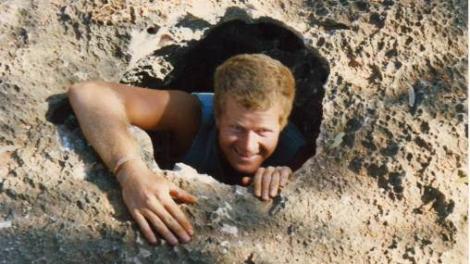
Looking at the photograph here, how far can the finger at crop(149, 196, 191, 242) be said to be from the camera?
1.92m

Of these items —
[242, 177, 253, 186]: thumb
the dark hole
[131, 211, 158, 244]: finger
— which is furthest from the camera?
the dark hole

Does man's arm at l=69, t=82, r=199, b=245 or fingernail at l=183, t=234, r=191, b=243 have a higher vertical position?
man's arm at l=69, t=82, r=199, b=245

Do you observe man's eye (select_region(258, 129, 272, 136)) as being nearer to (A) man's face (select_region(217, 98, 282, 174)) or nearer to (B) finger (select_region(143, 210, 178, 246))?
(A) man's face (select_region(217, 98, 282, 174))

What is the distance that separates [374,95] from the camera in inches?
88.3

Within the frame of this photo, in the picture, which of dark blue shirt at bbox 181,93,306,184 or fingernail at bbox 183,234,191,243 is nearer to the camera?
fingernail at bbox 183,234,191,243

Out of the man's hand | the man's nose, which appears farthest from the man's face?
the man's hand

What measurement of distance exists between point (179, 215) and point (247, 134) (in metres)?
0.39

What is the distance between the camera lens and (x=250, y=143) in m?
2.23

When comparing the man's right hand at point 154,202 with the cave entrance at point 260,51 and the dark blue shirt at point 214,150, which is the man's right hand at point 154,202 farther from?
the cave entrance at point 260,51

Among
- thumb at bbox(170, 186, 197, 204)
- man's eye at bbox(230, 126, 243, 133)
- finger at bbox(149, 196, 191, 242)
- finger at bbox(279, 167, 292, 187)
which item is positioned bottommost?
finger at bbox(149, 196, 191, 242)

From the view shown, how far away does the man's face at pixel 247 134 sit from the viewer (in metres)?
2.20

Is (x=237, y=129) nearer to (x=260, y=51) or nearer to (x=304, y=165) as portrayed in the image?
(x=304, y=165)

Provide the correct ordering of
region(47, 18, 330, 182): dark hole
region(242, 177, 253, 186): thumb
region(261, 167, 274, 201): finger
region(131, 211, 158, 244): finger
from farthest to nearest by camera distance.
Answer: region(47, 18, 330, 182): dark hole → region(242, 177, 253, 186): thumb → region(261, 167, 274, 201): finger → region(131, 211, 158, 244): finger

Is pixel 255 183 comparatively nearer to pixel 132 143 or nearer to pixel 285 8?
pixel 132 143
